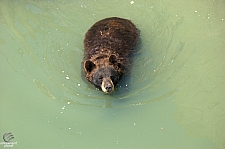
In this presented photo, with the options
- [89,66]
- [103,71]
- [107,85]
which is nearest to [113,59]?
[103,71]

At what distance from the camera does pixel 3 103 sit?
245 inches

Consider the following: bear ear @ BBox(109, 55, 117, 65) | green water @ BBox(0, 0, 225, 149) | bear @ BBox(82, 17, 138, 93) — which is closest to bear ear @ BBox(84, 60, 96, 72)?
bear @ BBox(82, 17, 138, 93)

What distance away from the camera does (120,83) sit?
6258 millimetres

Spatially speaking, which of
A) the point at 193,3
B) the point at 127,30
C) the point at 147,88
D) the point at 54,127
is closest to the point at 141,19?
the point at 127,30

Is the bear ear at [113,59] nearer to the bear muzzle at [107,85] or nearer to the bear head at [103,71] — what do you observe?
the bear head at [103,71]

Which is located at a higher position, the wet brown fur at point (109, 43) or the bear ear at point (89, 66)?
the wet brown fur at point (109, 43)

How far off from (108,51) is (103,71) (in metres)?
0.58

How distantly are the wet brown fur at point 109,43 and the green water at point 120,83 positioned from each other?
0.31 meters

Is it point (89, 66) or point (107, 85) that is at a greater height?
point (89, 66)

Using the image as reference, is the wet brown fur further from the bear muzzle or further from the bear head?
the bear muzzle

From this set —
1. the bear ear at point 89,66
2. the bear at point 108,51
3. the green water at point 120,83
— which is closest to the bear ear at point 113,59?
the bear at point 108,51

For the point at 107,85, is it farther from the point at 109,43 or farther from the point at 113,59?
the point at 109,43

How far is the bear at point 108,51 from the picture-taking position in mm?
5809

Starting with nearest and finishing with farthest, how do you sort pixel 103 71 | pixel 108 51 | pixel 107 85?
pixel 107 85 < pixel 103 71 < pixel 108 51
